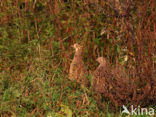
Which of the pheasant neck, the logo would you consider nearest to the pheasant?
the pheasant neck

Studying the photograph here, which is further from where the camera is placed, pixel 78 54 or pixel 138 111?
pixel 78 54

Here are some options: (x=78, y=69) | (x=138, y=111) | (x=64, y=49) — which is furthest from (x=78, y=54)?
(x=138, y=111)

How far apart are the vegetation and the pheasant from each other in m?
0.08

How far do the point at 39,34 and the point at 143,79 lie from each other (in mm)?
2075

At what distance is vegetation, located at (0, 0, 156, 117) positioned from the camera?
13.1 ft

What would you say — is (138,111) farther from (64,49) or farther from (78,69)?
(64,49)

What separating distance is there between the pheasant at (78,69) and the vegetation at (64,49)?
0.27 feet

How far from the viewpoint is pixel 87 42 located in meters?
5.05

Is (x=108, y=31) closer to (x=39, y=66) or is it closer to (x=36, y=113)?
(x=39, y=66)

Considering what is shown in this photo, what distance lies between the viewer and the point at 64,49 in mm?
4254

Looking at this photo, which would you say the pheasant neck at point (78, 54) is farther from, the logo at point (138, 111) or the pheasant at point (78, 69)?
the logo at point (138, 111)

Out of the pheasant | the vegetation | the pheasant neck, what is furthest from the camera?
the pheasant neck

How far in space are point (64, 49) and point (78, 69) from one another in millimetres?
393

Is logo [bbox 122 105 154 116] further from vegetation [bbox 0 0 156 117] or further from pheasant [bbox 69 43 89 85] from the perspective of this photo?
pheasant [bbox 69 43 89 85]
